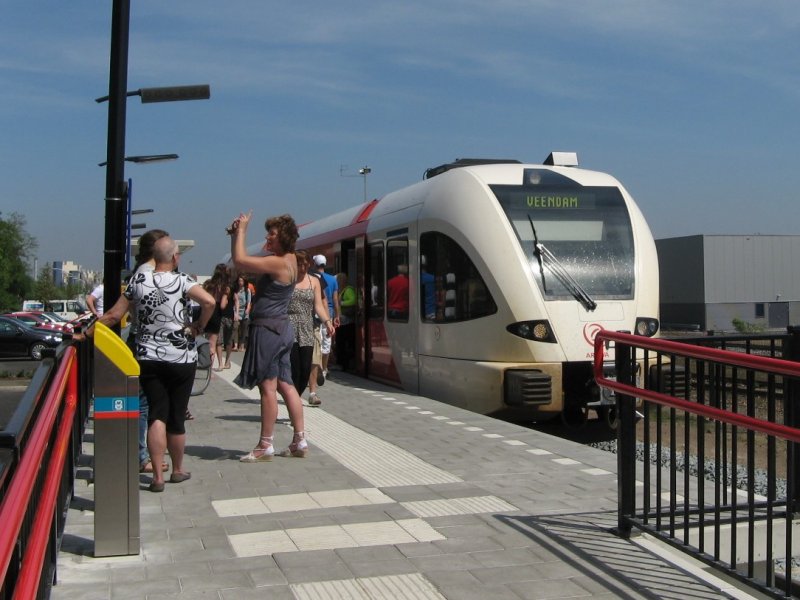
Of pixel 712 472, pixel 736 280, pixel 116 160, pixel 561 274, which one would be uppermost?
pixel 736 280

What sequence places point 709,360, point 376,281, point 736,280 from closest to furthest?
point 709,360
point 376,281
point 736,280

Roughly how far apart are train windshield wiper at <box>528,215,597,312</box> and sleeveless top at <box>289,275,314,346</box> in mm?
2886

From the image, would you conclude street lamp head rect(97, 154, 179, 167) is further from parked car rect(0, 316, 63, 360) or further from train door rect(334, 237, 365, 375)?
parked car rect(0, 316, 63, 360)

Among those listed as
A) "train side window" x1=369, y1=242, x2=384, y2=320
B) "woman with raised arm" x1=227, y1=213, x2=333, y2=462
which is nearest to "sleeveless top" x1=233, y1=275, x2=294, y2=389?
"woman with raised arm" x1=227, y1=213, x2=333, y2=462

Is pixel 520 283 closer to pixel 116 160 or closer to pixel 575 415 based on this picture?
pixel 575 415

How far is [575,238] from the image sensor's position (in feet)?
36.4

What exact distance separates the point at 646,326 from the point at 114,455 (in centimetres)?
740

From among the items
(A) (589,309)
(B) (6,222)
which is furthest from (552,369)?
(B) (6,222)

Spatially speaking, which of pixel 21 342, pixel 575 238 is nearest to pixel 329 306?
pixel 575 238

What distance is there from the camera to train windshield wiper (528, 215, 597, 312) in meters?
10.6

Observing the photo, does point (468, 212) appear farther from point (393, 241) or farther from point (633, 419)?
point (633, 419)

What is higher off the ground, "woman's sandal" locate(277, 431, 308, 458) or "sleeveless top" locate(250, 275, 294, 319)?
"sleeveless top" locate(250, 275, 294, 319)

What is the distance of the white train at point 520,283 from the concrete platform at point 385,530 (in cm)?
185

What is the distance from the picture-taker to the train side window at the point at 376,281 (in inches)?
556
